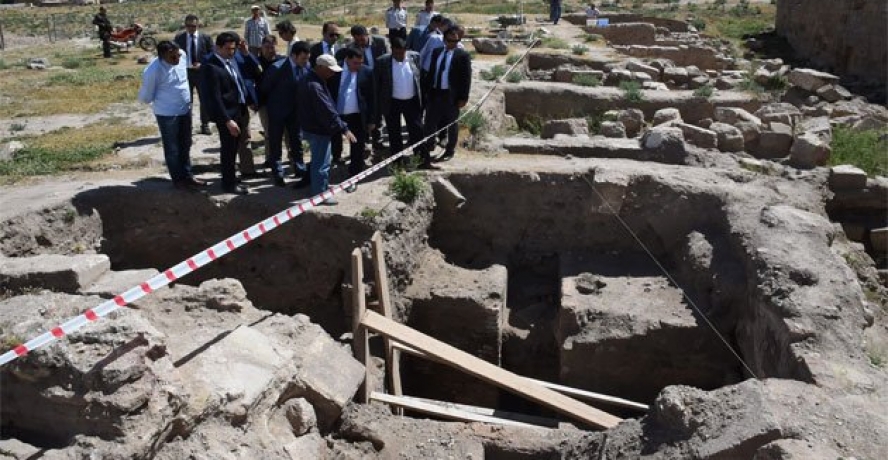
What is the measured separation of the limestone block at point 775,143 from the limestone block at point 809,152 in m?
0.45

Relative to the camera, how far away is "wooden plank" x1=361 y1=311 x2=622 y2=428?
716 cm

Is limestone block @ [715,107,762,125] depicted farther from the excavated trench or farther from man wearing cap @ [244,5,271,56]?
man wearing cap @ [244,5,271,56]

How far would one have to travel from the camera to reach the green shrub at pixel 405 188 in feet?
30.0

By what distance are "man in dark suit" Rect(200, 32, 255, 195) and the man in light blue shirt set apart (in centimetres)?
29

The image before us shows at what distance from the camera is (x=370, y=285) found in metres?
8.55

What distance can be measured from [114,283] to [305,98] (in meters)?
2.93

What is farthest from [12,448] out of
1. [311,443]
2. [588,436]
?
[588,436]

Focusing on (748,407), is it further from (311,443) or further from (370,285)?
(370,285)

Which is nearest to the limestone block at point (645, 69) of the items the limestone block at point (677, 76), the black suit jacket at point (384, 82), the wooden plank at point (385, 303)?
the limestone block at point (677, 76)

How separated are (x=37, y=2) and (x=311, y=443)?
61.3m

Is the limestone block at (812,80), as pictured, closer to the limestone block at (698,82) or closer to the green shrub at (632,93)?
the limestone block at (698,82)

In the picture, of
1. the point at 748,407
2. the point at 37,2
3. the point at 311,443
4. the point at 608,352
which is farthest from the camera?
the point at 37,2

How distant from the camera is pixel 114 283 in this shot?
22.3 ft

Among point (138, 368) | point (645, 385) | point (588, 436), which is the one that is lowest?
point (645, 385)
